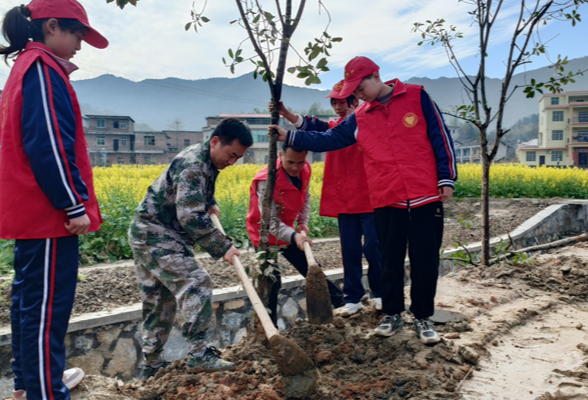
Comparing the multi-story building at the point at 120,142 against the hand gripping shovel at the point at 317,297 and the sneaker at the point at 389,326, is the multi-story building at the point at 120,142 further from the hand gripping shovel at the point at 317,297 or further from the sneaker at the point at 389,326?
the sneaker at the point at 389,326

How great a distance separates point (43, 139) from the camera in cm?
194

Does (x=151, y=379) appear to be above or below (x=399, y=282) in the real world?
below

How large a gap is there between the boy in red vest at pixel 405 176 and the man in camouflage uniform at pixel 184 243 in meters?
0.48

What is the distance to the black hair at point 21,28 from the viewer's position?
6.88 feet

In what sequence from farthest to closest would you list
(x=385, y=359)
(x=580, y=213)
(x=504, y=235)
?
(x=580, y=213) → (x=504, y=235) → (x=385, y=359)

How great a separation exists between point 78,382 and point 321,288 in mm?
1474

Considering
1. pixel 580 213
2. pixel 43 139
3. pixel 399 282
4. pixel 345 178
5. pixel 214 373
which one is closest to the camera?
pixel 43 139

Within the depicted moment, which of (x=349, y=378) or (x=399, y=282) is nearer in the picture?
(x=349, y=378)

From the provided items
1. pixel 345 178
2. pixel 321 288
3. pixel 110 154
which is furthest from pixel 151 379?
pixel 110 154

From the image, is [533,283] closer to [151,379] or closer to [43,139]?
[151,379]

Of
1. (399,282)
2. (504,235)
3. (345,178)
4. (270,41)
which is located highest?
(270,41)

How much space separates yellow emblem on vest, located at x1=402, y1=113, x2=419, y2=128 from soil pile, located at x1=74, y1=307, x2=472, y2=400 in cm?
133

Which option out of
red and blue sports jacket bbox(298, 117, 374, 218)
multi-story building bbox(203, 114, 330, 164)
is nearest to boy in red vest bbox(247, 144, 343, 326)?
red and blue sports jacket bbox(298, 117, 374, 218)

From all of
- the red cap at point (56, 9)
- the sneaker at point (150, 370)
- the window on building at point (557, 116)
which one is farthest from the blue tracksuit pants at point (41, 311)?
the window on building at point (557, 116)
